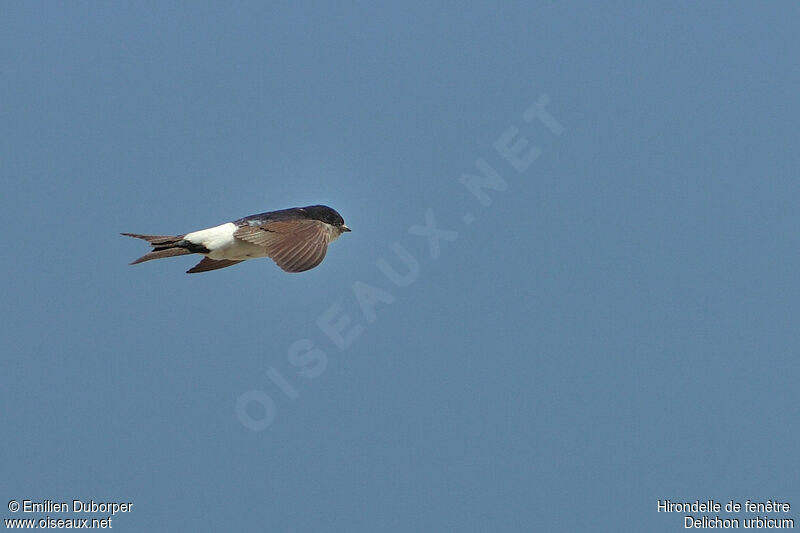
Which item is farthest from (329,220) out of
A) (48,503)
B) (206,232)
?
(48,503)

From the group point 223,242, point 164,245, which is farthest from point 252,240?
point 164,245

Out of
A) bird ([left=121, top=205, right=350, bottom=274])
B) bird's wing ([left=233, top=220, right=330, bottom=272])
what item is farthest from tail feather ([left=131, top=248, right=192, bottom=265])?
bird's wing ([left=233, top=220, right=330, bottom=272])

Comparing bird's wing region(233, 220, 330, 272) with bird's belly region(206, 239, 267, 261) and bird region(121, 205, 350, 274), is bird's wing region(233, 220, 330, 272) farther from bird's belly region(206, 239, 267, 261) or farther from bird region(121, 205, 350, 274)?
bird's belly region(206, 239, 267, 261)

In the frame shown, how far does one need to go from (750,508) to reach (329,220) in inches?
233

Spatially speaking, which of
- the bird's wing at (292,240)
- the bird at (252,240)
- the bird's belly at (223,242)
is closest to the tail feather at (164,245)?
the bird at (252,240)

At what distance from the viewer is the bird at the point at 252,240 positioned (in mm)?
10805

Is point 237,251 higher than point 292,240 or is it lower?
higher

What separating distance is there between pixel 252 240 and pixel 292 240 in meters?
0.42

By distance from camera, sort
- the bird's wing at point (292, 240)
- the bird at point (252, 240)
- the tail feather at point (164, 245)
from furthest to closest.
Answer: the tail feather at point (164, 245)
the bird at point (252, 240)
the bird's wing at point (292, 240)

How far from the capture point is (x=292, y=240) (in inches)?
430

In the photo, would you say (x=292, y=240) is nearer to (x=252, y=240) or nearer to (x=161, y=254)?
(x=252, y=240)

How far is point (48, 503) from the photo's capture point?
45.9ft

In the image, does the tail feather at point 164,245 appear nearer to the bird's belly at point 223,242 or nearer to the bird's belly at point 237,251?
the bird's belly at point 223,242

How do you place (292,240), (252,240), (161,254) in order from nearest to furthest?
(292,240) → (252,240) → (161,254)
